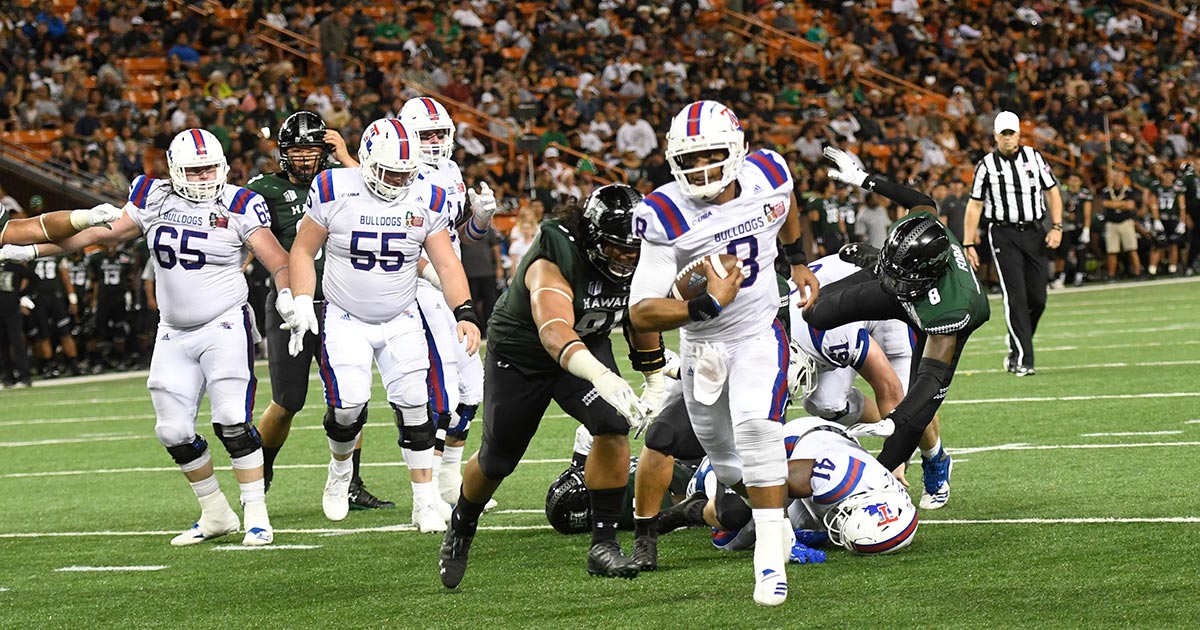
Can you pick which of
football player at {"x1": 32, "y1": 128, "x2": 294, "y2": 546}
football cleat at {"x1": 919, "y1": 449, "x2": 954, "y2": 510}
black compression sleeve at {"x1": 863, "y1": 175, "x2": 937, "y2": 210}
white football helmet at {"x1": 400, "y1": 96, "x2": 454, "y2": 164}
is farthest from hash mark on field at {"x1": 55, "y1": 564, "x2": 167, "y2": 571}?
black compression sleeve at {"x1": 863, "y1": 175, "x2": 937, "y2": 210}

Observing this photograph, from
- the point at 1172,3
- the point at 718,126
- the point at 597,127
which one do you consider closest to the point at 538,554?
the point at 718,126

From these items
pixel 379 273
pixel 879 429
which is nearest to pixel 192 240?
pixel 379 273

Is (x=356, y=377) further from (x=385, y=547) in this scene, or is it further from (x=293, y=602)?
(x=293, y=602)

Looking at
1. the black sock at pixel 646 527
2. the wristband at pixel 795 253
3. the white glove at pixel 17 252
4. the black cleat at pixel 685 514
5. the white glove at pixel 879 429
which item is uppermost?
the white glove at pixel 17 252

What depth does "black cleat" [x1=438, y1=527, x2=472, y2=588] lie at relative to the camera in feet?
18.3

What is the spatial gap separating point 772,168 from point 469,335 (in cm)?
141

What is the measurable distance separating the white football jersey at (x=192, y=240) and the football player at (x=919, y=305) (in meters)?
2.54

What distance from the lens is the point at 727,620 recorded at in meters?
4.81

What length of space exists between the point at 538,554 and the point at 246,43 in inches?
657

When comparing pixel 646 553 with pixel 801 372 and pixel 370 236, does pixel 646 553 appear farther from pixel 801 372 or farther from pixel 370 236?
pixel 370 236

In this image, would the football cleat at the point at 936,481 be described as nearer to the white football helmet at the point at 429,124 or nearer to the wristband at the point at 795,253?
the wristband at the point at 795,253

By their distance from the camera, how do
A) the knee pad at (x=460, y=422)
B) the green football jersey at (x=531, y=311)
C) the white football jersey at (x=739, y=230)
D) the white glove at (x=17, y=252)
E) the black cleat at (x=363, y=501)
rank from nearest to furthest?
the white football jersey at (x=739, y=230) → the green football jersey at (x=531, y=311) → the white glove at (x=17, y=252) → the knee pad at (x=460, y=422) → the black cleat at (x=363, y=501)

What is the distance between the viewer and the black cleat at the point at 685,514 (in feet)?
20.8

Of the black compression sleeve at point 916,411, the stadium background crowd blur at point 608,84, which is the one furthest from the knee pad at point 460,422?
the stadium background crowd blur at point 608,84
